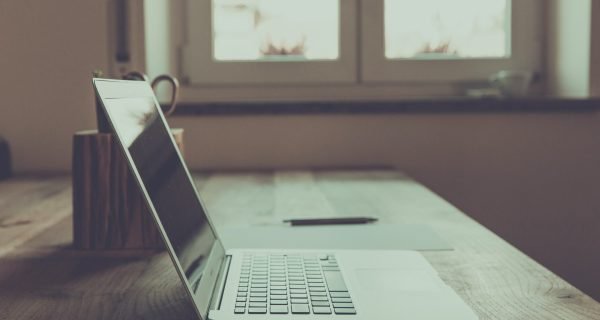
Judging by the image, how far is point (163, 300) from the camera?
2.42ft

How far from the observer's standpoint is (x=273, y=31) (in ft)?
7.10

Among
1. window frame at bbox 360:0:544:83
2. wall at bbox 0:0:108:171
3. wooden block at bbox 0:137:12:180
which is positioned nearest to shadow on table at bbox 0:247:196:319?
wooden block at bbox 0:137:12:180

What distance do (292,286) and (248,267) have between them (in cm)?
11

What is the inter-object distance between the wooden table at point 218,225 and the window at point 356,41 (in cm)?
68

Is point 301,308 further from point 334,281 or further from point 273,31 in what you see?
point 273,31

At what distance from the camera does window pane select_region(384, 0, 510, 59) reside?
7.11 feet

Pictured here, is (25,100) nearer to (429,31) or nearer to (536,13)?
(429,31)

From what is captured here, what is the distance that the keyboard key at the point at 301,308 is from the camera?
0.66m

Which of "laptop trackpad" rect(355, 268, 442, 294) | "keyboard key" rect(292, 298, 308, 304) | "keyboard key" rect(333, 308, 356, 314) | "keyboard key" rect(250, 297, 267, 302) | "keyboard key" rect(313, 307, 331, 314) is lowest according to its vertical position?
"laptop trackpad" rect(355, 268, 442, 294)

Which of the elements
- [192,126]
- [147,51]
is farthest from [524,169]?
[147,51]

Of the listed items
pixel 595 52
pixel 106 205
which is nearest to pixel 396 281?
pixel 106 205

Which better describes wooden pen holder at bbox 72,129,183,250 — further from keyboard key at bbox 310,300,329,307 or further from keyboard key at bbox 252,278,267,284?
keyboard key at bbox 310,300,329,307

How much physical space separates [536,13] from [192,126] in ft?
3.61

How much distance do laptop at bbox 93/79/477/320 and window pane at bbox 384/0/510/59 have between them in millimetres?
1338
